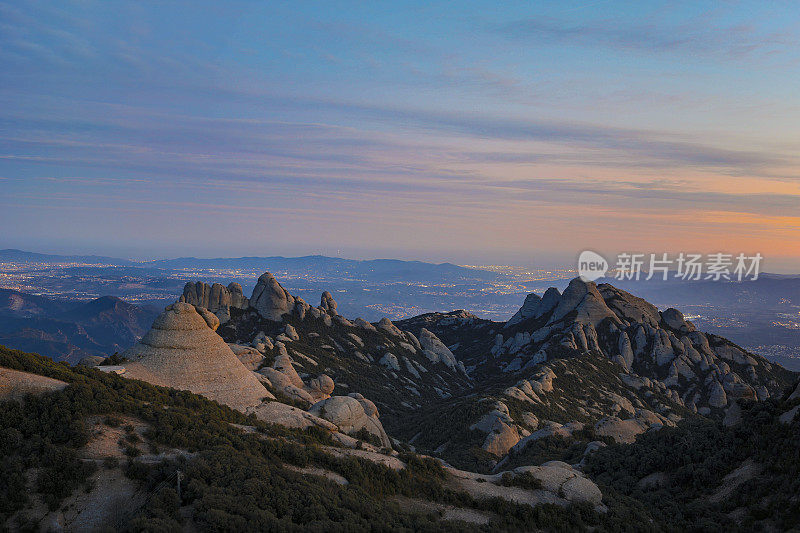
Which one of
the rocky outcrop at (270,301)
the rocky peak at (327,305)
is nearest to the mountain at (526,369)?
the rocky outcrop at (270,301)

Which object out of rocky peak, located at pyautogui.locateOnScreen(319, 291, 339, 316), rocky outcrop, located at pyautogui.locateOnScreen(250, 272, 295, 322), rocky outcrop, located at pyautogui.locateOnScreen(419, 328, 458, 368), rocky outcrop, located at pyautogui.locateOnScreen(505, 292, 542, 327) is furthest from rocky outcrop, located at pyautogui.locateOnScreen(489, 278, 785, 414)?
rocky outcrop, located at pyautogui.locateOnScreen(250, 272, 295, 322)

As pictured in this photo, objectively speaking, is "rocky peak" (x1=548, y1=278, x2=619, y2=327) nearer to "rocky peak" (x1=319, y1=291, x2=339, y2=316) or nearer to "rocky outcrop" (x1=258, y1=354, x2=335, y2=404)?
"rocky peak" (x1=319, y1=291, x2=339, y2=316)

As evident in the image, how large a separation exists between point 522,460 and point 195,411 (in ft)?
116

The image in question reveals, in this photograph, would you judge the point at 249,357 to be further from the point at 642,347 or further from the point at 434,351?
the point at 642,347

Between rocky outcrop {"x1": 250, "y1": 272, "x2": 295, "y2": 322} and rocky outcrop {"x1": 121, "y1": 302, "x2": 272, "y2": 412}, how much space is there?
70.8 metres

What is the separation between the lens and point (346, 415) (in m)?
41.4

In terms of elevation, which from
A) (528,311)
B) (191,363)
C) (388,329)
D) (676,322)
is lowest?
(388,329)

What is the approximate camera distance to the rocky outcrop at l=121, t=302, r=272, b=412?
1507 inches

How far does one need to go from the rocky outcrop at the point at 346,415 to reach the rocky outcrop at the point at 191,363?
5.41m

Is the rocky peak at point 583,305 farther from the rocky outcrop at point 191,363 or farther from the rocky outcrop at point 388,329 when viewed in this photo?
the rocky outcrop at point 191,363

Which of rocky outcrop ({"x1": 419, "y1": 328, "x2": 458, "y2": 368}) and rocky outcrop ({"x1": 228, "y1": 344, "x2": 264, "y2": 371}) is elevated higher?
rocky outcrop ({"x1": 228, "y1": 344, "x2": 264, "y2": 371})

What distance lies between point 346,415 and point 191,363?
49.9ft

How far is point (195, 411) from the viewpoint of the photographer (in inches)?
1225

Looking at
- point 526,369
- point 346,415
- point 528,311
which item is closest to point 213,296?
point 526,369
